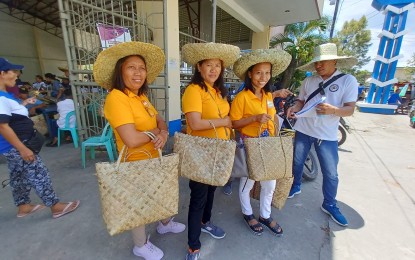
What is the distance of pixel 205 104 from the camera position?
62.2 inches

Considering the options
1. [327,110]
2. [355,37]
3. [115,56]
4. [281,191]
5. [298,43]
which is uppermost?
[355,37]

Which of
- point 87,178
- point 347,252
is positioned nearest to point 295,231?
point 347,252

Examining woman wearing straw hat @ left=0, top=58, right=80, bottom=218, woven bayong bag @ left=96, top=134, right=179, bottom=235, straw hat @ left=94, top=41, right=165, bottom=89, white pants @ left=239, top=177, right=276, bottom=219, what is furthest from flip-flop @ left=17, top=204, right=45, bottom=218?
white pants @ left=239, top=177, right=276, bottom=219

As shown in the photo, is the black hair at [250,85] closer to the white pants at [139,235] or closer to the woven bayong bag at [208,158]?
the woven bayong bag at [208,158]

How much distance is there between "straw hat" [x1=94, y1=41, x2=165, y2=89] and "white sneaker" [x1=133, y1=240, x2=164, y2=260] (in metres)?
1.29

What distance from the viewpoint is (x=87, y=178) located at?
117 inches

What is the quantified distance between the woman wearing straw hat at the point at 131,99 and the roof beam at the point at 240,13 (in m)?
5.25

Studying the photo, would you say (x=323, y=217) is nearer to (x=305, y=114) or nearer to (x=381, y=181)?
(x=305, y=114)

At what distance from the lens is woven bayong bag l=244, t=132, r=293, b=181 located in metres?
1.65

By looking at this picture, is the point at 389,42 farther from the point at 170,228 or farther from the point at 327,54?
the point at 170,228

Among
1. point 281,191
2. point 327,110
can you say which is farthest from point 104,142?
point 327,110

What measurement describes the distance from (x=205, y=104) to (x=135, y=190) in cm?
76

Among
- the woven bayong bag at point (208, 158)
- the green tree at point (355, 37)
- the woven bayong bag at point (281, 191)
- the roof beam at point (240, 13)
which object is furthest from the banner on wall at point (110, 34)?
the green tree at point (355, 37)

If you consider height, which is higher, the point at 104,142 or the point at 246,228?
the point at 104,142
